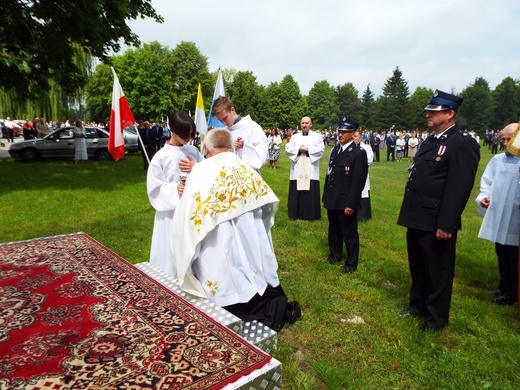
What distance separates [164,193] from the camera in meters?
4.16

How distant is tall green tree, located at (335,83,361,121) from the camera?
103m

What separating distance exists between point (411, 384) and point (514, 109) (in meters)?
83.2

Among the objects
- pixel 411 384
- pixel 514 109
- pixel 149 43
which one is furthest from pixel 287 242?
pixel 514 109

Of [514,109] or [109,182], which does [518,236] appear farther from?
[514,109]

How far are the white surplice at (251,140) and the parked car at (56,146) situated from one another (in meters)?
15.5

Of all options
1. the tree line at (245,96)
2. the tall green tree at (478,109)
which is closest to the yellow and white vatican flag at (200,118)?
the tree line at (245,96)

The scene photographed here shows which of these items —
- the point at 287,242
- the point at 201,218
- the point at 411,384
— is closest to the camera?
the point at 411,384

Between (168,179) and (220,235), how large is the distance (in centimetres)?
131

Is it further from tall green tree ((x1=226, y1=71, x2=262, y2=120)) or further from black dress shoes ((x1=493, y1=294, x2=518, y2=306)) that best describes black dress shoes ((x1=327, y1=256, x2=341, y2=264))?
tall green tree ((x1=226, y1=71, x2=262, y2=120))

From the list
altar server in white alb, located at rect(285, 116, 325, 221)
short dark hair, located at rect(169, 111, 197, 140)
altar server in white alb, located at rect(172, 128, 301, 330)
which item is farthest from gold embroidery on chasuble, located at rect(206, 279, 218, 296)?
altar server in white alb, located at rect(285, 116, 325, 221)

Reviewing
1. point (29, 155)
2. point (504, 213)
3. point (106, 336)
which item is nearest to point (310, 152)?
point (504, 213)

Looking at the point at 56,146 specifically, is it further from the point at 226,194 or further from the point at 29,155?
the point at 226,194

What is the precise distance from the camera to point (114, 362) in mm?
2578

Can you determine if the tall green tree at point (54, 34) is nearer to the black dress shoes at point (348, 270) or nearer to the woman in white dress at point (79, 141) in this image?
the woman in white dress at point (79, 141)
